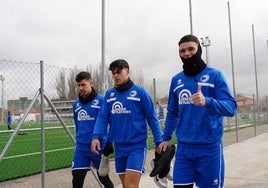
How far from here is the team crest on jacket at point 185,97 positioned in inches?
155

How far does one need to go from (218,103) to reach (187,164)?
0.73 metres

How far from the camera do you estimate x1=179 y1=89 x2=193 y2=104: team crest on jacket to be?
394 centimetres

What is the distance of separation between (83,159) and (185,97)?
2.36 metres

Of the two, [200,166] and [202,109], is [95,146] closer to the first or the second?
[200,166]

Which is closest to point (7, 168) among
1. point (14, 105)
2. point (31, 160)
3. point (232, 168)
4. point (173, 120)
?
point (31, 160)

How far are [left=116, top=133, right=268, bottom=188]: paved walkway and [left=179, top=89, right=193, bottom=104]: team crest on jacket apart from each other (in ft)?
13.0

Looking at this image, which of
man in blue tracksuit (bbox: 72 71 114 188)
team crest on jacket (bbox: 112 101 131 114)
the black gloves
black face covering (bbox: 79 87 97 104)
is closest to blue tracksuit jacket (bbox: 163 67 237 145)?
team crest on jacket (bbox: 112 101 131 114)

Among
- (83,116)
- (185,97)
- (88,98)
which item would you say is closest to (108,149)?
(83,116)

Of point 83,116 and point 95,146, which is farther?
point 83,116

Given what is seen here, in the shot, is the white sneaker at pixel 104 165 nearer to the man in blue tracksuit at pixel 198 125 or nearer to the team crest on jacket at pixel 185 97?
the man in blue tracksuit at pixel 198 125

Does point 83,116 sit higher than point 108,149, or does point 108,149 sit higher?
point 83,116

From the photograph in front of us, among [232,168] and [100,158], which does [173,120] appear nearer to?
[100,158]

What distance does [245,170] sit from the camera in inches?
368

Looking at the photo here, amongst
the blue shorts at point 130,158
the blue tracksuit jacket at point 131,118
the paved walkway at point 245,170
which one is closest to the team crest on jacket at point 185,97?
the blue tracksuit jacket at point 131,118
